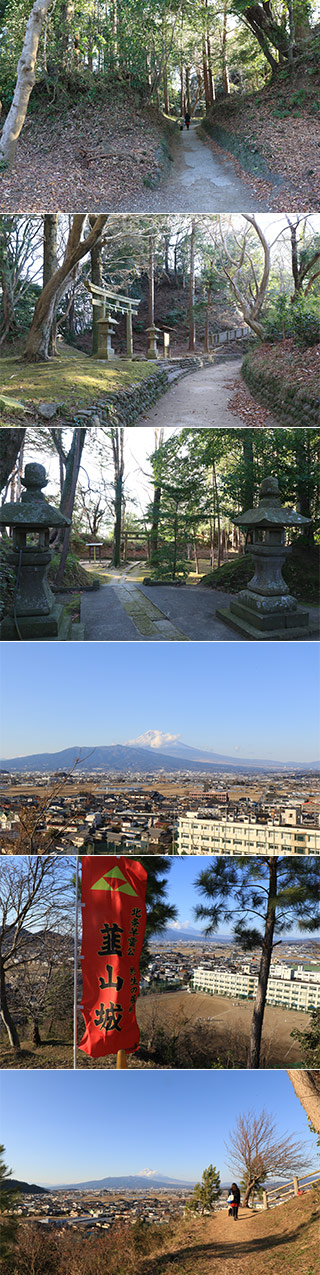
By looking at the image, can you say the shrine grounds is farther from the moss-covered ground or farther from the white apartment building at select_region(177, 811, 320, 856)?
the moss-covered ground

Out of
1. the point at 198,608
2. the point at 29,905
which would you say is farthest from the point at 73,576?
the point at 29,905

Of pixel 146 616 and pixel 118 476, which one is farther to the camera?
pixel 146 616

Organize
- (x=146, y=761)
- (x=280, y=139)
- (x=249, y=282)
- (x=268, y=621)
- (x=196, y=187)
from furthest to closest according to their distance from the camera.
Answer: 1. (x=280, y=139)
2. (x=196, y=187)
3. (x=146, y=761)
4. (x=249, y=282)
5. (x=268, y=621)

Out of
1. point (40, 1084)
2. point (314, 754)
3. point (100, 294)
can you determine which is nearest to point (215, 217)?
point (100, 294)

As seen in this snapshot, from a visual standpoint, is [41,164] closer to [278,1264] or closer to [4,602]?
[4,602]

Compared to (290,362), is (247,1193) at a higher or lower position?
lower

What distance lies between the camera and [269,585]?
13.3 ft

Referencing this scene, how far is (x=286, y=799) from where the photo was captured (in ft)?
14.9

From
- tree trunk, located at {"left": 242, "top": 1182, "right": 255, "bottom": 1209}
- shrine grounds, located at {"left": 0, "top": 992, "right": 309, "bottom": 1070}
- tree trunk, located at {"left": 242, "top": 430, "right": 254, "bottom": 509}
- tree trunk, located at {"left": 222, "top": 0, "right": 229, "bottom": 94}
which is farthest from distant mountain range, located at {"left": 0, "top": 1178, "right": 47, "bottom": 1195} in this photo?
tree trunk, located at {"left": 222, "top": 0, "right": 229, "bottom": 94}

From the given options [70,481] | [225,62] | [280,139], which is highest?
[225,62]

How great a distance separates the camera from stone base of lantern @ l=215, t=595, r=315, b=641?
409 cm

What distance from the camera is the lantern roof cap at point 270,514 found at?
4.02 meters

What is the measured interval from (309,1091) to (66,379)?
486cm

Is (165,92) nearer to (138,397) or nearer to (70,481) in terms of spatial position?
(138,397)
